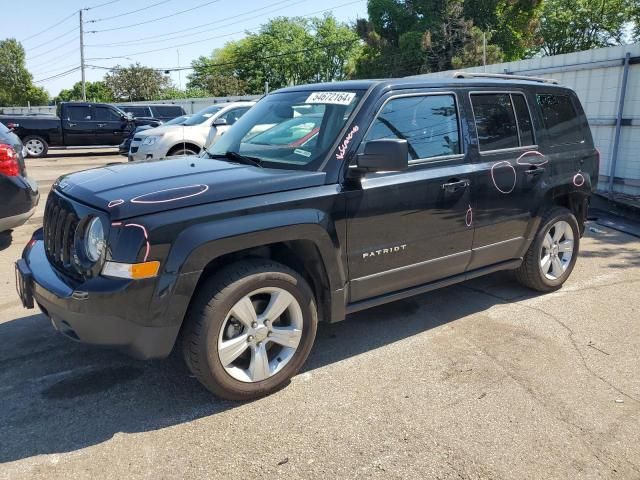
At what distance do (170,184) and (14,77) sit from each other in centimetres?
7473

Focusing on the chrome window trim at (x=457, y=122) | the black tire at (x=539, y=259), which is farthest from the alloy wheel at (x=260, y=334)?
the black tire at (x=539, y=259)

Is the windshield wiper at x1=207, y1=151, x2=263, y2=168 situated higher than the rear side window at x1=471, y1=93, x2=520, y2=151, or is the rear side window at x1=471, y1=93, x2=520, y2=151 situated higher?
the rear side window at x1=471, y1=93, x2=520, y2=151

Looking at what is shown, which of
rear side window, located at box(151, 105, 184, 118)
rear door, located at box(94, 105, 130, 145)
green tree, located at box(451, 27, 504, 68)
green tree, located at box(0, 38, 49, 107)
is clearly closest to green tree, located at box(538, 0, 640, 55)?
green tree, located at box(451, 27, 504, 68)

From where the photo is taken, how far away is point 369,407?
10.5 feet

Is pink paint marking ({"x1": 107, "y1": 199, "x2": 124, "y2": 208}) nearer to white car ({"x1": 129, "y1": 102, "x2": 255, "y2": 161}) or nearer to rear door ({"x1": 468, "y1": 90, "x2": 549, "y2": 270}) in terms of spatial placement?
rear door ({"x1": 468, "y1": 90, "x2": 549, "y2": 270})

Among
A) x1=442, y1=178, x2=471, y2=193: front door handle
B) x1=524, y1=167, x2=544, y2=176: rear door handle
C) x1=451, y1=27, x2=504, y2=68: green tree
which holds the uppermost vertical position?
x1=451, y1=27, x2=504, y2=68: green tree

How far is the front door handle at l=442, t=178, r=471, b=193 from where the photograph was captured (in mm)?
3939

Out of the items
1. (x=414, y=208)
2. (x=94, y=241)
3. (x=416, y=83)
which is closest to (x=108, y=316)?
(x=94, y=241)

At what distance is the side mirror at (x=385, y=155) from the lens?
10.9 feet

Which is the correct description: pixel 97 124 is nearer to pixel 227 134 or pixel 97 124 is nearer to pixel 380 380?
pixel 227 134

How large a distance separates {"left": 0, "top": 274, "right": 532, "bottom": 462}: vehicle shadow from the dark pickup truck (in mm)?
15846

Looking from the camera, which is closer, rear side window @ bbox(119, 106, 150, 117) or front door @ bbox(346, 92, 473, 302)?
front door @ bbox(346, 92, 473, 302)

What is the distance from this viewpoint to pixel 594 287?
5.28 meters

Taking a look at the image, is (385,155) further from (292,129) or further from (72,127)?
(72,127)
